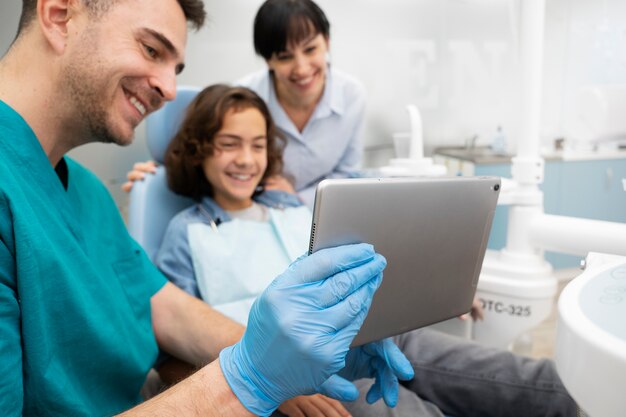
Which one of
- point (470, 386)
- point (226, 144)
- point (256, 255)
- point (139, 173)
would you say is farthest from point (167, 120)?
point (470, 386)

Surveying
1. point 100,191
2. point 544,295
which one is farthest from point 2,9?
point 544,295

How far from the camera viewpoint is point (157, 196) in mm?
1475

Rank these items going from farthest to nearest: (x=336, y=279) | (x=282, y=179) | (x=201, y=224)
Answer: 1. (x=282, y=179)
2. (x=201, y=224)
3. (x=336, y=279)

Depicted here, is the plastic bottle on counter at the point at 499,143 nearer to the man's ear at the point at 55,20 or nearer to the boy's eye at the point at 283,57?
the boy's eye at the point at 283,57

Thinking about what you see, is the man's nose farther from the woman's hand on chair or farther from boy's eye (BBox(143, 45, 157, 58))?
the woman's hand on chair

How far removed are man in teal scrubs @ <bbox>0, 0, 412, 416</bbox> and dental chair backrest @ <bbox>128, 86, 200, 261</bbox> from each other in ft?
1.21

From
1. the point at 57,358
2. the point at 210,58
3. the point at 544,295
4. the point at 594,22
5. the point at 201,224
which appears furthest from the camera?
the point at 210,58

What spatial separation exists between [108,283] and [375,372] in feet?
1.79

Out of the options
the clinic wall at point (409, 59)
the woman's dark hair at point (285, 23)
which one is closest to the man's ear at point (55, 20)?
the woman's dark hair at point (285, 23)

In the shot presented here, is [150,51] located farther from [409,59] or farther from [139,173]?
[409,59]

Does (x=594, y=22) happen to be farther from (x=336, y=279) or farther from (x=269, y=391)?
(x=269, y=391)

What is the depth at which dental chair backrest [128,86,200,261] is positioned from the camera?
4.70 ft

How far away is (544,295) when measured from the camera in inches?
41.6

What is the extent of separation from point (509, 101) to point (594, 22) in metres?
2.03
